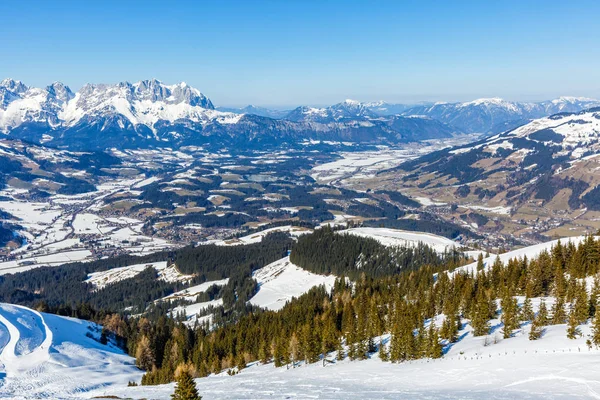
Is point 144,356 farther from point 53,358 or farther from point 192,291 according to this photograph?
point 192,291

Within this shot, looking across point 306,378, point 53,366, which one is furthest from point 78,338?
point 306,378

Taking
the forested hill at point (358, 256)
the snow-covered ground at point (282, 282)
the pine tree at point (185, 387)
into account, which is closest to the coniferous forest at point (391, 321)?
the pine tree at point (185, 387)

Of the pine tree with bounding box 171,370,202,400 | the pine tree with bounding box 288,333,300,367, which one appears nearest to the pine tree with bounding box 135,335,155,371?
the pine tree with bounding box 288,333,300,367

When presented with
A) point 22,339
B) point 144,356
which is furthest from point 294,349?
point 22,339

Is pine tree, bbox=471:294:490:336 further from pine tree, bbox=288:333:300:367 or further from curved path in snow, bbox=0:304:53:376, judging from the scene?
curved path in snow, bbox=0:304:53:376

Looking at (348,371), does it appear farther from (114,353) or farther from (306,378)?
(114,353)

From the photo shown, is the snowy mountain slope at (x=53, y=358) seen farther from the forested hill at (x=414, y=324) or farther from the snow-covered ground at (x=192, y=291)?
the snow-covered ground at (x=192, y=291)
